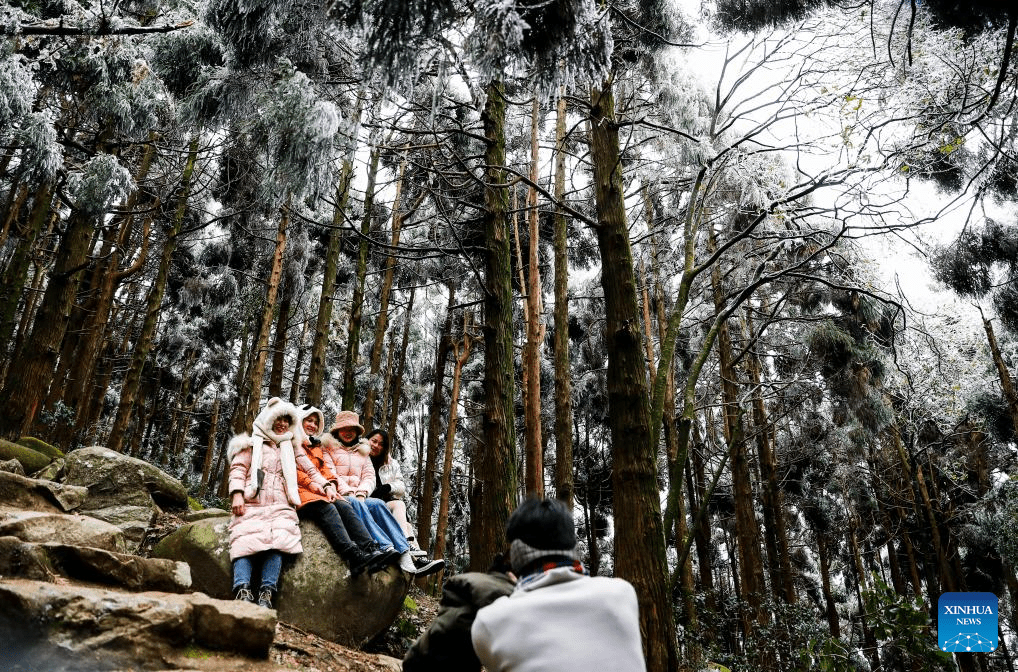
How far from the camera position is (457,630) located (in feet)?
6.15

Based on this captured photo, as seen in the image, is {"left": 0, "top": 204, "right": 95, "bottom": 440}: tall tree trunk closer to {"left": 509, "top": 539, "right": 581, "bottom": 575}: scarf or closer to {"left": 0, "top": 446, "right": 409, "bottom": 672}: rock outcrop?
{"left": 0, "top": 446, "right": 409, "bottom": 672}: rock outcrop

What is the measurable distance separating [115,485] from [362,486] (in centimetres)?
309

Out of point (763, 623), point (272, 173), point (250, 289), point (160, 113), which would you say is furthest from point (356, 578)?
point (250, 289)

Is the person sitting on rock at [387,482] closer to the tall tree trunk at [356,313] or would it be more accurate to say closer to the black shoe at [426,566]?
the black shoe at [426,566]

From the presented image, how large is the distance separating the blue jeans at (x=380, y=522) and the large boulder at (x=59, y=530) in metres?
1.74

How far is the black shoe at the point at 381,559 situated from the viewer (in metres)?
4.68

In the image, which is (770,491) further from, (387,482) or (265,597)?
(265,597)

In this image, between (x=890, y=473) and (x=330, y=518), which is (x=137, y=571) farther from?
(x=890, y=473)

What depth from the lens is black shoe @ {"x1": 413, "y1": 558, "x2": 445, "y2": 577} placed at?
4984mm

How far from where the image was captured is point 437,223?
34.6 ft

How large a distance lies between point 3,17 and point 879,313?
907 cm

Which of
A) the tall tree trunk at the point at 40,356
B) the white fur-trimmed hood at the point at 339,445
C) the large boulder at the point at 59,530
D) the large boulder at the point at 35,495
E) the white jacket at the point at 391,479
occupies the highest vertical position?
the tall tree trunk at the point at 40,356

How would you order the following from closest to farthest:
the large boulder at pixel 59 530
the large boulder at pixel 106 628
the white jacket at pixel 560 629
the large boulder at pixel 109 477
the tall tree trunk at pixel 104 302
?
the white jacket at pixel 560 629
the large boulder at pixel 106 628
the large boulder at pixel 59 530
the large boulder at pixel 109 477
the tall tree trunk at pixel 104 302

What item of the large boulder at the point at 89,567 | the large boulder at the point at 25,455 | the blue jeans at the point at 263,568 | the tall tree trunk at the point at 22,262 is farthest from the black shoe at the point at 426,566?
the tall tree trunk at the point at 22,262
